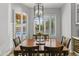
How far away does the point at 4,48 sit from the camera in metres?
4.58

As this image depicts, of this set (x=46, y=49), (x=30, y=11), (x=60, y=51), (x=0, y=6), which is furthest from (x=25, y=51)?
(x=30, y=11)

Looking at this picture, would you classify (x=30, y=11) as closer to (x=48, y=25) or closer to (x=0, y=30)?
(x=48, y=25)

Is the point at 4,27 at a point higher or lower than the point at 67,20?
lower

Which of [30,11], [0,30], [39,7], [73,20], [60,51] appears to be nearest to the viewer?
[60,51]

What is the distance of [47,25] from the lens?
309 inches

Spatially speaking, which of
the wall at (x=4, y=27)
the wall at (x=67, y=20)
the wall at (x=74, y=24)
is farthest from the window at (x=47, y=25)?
the wall at (x=4, y=27)

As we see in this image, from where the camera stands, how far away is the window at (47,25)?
771cm

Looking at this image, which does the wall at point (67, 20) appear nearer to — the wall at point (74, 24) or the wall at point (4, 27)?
the wall at point (74, 24)

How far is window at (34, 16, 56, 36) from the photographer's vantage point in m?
7.71

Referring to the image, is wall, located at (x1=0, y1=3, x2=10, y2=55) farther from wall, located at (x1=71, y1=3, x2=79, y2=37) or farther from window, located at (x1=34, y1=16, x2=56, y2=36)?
window, located at (x1=34, y1=16, x2=56, y2=36)

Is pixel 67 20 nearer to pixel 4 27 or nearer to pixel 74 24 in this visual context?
pixel 74 24

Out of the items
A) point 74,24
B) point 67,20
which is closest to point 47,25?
point 67,20

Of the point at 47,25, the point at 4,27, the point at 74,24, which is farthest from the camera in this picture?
the point at 47,25

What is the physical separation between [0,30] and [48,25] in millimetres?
3671
